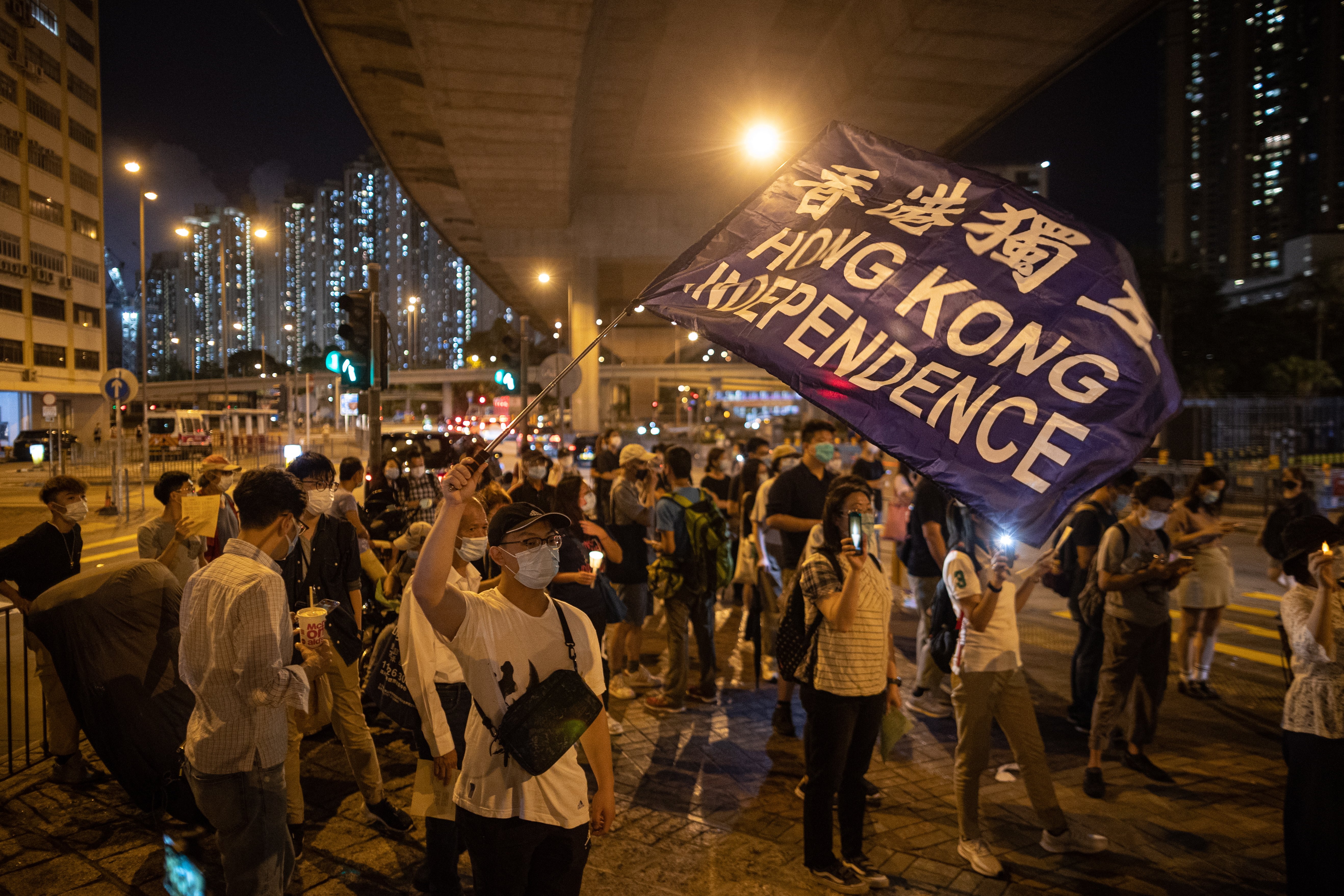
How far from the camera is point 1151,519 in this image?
5.09 m

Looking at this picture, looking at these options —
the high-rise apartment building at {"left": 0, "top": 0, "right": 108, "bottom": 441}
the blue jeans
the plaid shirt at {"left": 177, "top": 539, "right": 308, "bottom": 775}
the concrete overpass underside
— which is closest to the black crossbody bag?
the plaid shirt at {"left": 177, "top": 539, "right": 308, "bottom": 775}

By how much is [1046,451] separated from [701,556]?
3994 millimetres

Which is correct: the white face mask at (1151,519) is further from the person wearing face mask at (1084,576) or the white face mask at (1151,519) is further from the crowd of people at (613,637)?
the person wearing face mask at (1084,576)

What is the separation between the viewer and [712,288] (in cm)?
314

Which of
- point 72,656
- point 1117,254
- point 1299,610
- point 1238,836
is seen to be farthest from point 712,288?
point 1238,836

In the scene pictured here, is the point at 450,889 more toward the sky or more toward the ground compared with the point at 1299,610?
more toward the ground

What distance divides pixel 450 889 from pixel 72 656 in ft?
7.65

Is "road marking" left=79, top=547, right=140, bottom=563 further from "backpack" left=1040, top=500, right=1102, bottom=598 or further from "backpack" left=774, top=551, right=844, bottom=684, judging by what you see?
"backpack" left=1040, top=500, right=1102, bottom=598

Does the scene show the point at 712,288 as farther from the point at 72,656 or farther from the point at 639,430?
the point at 639,430

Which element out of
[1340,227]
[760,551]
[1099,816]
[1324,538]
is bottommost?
[1099,816]

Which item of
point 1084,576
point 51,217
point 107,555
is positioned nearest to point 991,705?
point 1084,576

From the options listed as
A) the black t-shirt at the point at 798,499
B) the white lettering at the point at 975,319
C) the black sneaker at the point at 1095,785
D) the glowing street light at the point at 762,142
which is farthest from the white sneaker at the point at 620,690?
the glowing street light at the point at 762,142

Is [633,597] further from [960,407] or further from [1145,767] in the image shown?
[960,407]

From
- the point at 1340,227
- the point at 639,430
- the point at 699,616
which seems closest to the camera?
the point at 699,616
